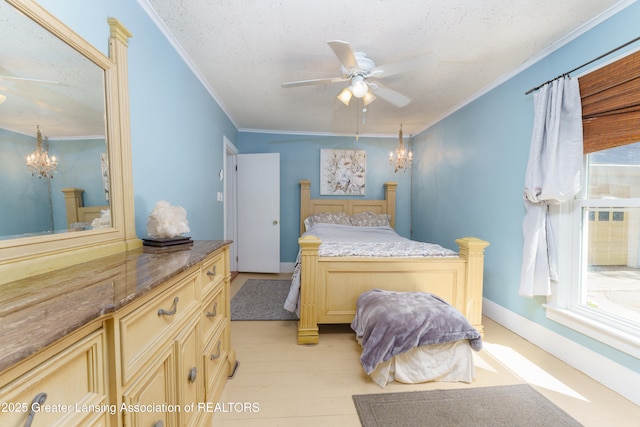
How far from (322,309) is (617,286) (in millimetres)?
2044

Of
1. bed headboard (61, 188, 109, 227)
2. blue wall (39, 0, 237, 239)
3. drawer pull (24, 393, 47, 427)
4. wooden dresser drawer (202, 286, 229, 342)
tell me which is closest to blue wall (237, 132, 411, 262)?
blue wall (39, 0, 237, 239)

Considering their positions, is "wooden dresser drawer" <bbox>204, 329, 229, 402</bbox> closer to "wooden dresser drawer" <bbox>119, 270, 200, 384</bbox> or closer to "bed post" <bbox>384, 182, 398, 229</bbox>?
"wooden dresser drawer" <bbox>119, 270, 200, 384</bbox>

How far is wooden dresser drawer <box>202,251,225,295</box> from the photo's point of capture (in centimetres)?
Result: 128

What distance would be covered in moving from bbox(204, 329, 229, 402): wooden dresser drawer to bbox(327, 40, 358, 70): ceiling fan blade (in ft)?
5.93

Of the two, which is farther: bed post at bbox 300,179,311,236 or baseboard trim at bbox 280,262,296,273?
baseboard trim at bbox 280,262,296,273

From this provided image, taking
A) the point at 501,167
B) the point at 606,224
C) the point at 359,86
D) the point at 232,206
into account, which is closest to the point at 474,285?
the point at 606,224

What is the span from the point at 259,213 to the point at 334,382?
2833 mm

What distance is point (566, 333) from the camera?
1859 mm

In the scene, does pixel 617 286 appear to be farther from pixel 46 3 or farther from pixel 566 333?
pixel 46 3

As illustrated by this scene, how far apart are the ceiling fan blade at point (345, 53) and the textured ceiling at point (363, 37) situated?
233 mm

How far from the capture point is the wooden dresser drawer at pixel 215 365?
1.28m

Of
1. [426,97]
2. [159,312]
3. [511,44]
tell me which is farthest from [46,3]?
[426,97]

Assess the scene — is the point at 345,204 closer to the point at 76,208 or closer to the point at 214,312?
the point at 214,312

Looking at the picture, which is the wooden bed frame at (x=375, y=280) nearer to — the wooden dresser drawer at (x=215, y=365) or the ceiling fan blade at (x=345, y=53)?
the wooden dresser drawer at (x=215, y=365)
